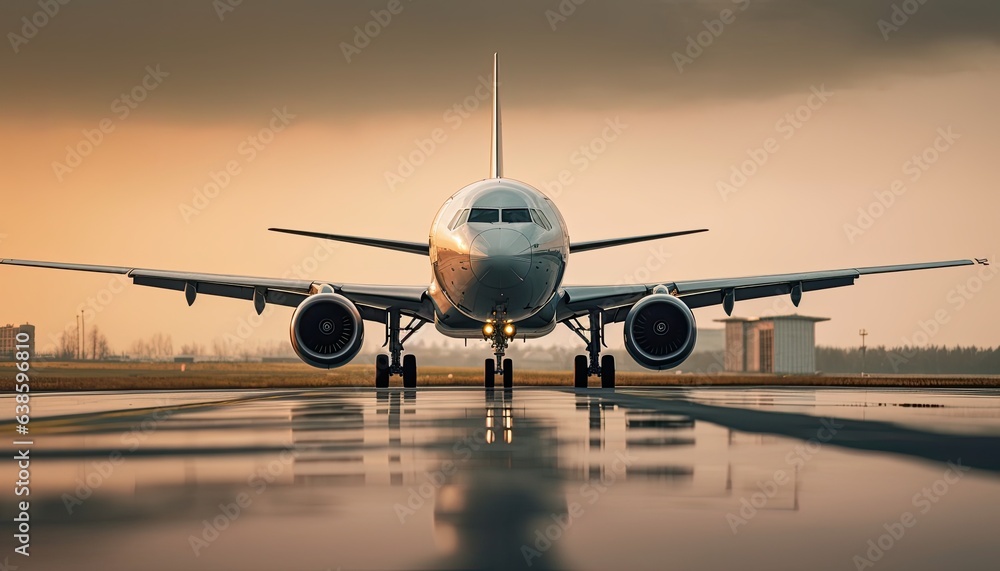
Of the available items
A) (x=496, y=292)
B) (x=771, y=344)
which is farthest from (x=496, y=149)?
(x=771, y=344)

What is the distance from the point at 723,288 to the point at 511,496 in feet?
73.9

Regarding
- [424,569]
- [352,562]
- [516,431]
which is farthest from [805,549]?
[516,431]

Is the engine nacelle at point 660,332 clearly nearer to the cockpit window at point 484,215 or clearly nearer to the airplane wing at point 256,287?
the cockpit window at point 484,215

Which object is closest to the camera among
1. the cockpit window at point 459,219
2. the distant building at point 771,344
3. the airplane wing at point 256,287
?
the cockpit window at point 459,219

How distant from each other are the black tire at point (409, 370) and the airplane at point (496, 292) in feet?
0.11

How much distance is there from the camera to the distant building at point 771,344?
98250 millimetres

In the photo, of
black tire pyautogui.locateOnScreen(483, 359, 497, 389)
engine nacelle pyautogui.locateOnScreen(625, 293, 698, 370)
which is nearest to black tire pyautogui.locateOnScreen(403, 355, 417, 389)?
black tire pyautogui.locateOnScreen(483, 359, 497, 389)

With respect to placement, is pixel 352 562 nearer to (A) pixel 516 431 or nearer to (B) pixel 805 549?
(B) pixel 805 549

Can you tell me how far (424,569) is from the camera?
461 cm

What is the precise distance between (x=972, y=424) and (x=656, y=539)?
30.8ft

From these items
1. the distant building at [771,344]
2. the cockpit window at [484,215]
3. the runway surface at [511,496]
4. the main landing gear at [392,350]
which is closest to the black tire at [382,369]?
the main landing gear at [392,350]

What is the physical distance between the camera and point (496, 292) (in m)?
22.1

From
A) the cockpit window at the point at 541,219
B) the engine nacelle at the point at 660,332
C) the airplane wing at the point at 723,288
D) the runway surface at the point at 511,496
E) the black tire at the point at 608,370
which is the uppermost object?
the cockpit window at the point at 541,219

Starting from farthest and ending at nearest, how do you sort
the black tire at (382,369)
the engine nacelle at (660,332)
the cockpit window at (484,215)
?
the black tire at (382,369) → the engine nacelle at (660,332) → the cockpit window at (484,215)
